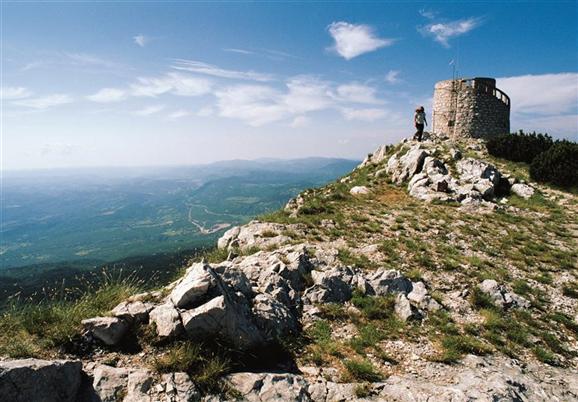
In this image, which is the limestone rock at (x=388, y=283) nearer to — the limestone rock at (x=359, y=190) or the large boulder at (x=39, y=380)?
the large boulder at (x=39, y=380)

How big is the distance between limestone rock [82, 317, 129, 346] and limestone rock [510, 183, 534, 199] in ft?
82.3

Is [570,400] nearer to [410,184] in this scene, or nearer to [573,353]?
[573,353]

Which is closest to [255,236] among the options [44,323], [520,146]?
[44,323]

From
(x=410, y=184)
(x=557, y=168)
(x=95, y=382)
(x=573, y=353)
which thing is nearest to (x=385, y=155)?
(x=410, y=184)

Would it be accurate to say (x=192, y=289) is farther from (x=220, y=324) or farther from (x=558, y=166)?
(x=558, y=166)

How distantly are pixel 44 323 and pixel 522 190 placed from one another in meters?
27.2

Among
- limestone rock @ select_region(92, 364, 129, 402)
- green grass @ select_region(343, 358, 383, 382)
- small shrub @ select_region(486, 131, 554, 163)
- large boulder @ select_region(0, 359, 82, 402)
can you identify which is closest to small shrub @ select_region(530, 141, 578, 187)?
small shrub @ select_region(486, 131, 554, 163)

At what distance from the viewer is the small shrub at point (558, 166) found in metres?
23.8

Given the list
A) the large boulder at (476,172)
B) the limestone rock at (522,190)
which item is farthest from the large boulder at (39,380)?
the limestone rock at (522,190)

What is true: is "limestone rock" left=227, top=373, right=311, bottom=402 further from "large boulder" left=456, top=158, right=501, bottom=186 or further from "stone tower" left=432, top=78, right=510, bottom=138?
"stone tower" left=432, top=78, right=510, bottom=138

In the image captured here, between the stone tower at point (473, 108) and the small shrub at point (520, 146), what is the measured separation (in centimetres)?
720

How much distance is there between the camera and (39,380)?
5.78 m

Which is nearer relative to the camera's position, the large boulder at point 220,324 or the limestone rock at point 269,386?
the limestone rock at point 269,386

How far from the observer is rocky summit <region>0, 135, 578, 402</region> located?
682 cm
